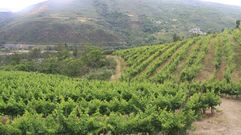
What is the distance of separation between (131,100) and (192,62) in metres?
37.3

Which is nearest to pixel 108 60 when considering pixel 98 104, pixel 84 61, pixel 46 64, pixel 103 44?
pixel 84 61

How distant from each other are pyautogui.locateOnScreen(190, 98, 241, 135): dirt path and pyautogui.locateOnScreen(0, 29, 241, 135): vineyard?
1.02 m

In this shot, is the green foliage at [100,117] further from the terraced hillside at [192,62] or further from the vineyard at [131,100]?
the terraced hillside at [192,62]

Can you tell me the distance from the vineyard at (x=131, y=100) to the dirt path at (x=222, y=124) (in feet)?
3.34

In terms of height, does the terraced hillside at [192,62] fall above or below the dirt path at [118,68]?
above

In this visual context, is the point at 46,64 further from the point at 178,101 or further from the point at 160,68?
the point at 178,101

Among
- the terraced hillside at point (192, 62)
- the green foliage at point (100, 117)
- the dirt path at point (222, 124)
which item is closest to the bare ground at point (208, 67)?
the terraced hillside at point (192, 62)

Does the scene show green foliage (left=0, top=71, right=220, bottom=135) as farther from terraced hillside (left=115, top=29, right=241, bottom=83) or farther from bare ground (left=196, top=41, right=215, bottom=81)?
bare ground (left=196, top=41, right=215, bottom=81)

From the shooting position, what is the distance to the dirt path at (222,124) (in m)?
29.5

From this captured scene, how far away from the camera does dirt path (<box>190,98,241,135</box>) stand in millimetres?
29547

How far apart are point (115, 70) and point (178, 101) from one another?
48.8 m

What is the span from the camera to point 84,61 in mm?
91125

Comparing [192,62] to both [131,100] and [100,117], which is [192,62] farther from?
[100,117]

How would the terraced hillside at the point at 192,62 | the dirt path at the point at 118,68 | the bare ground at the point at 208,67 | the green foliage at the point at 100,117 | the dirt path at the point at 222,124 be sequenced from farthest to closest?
1. the dirt path at the point at 118,68
2. the bare ground at the point at 208,67
3. the terraced hillside at the point at 192,62
4. the dirt path at the point at 222,124
5. the green foliage at the point at 100,117
